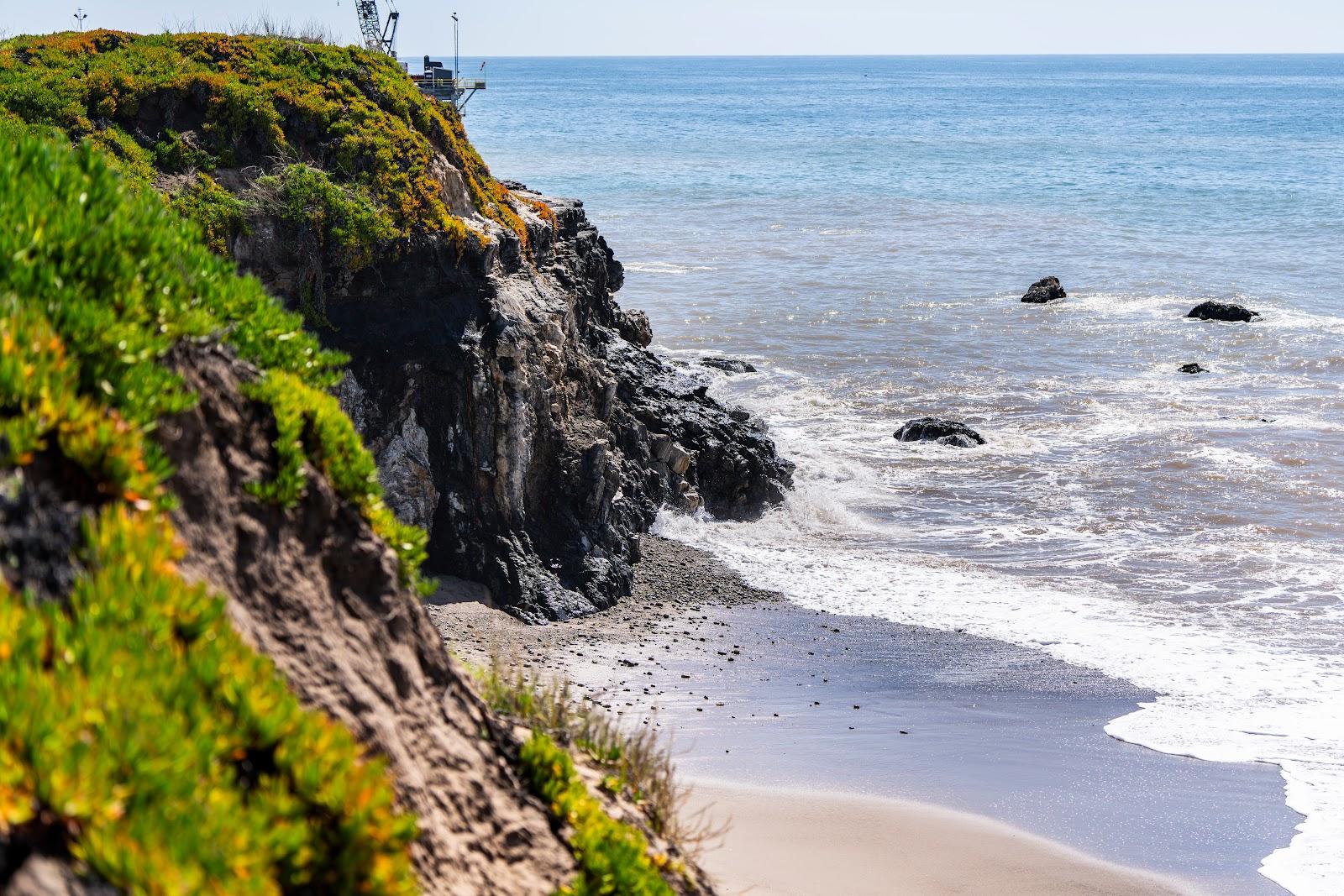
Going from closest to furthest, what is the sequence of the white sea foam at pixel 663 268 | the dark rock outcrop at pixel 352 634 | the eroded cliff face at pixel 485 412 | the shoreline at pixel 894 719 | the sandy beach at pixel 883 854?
the dark rock outcrop at pixel 352 634 < the sandy beach at pixel 883 854 < the shoreline at pixel 894 719 < the eroded cliff face at pixel 485 412 < the white sea foam at pixel 663 268

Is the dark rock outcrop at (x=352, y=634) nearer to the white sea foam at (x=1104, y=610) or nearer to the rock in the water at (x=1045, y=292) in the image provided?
the white sea foam at (x=1104, y=610)

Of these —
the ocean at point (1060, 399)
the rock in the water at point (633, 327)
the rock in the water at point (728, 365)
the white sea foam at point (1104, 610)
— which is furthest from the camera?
the rock in the water at point (728, 365)

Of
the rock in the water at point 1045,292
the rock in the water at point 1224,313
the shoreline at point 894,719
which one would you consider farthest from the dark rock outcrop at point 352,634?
the rock in the water at point 1045,292

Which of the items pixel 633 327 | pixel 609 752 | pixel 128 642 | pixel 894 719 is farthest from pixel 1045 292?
pixel 128 642

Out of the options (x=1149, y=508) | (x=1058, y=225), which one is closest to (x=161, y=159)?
(x=1149, y=508)

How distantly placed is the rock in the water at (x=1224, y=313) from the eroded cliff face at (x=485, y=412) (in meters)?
26.2

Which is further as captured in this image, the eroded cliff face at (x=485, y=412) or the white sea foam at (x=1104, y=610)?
the eroded cliff face at (x=485, y=412)

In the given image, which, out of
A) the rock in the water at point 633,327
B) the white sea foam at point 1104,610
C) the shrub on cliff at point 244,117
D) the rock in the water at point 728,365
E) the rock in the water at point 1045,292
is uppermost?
the shrub on cliff at point 244,117

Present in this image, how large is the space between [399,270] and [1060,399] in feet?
60.7

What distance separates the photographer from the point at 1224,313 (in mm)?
Answer: 37594

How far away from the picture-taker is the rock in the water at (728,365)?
31688 millimetres

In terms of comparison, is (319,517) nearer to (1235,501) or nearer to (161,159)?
(161,159)

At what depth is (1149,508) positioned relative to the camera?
21.8 meters

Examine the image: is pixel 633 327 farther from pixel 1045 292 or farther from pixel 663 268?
pixel 663 268
